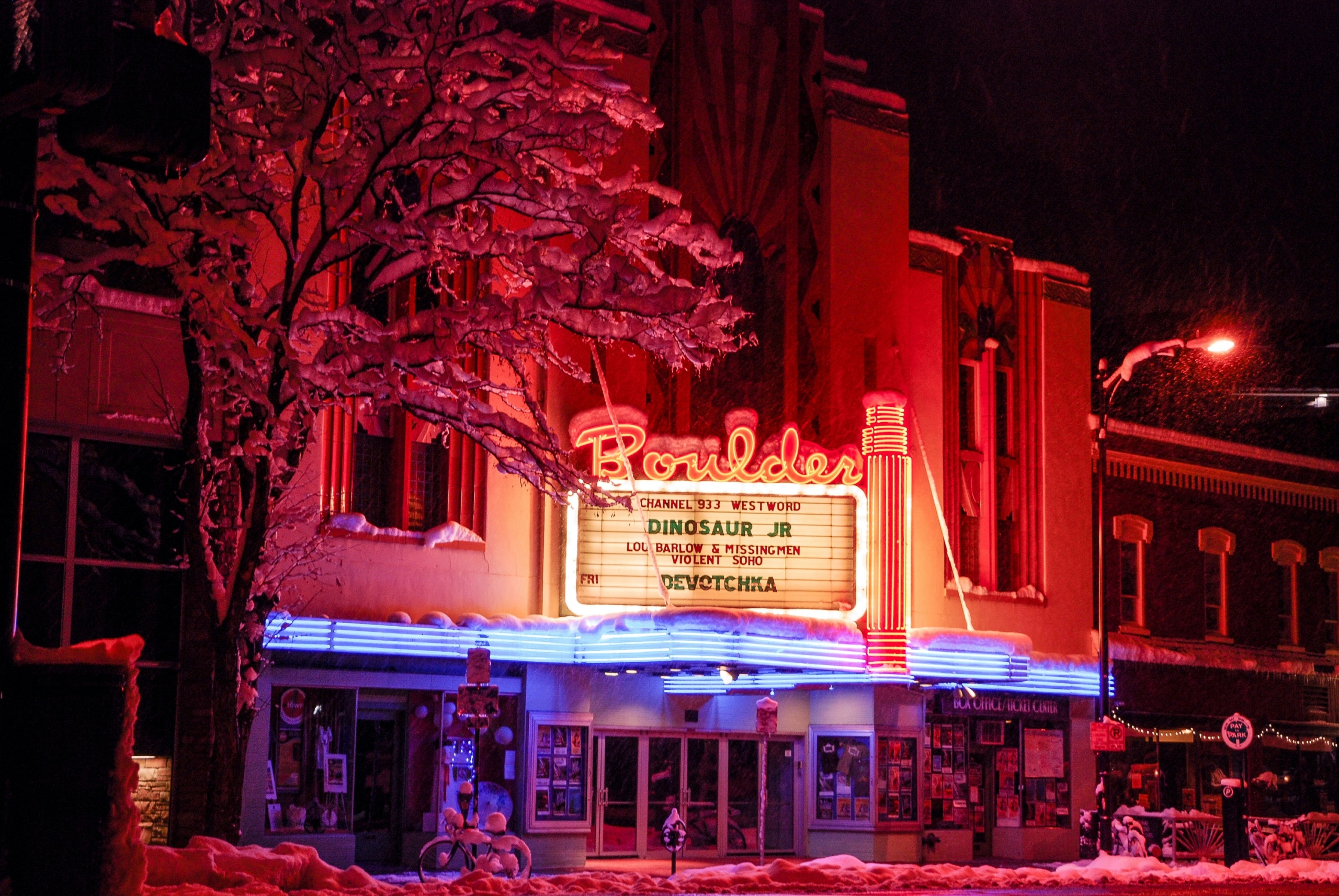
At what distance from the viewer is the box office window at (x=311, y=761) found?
21328 millimetres

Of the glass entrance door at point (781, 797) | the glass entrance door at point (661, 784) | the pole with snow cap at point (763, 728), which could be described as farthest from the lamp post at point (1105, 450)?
the glass entrance door at point (661, 784)

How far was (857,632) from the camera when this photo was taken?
Answer: 78.7 feet

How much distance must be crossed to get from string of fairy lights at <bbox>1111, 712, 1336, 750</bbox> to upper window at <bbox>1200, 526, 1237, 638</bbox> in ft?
7.05

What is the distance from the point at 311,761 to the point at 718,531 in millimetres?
6815

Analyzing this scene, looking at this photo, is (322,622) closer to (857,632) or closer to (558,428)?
(558,428)

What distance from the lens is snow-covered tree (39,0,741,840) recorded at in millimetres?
13805

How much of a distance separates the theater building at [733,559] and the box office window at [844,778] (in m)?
0.05

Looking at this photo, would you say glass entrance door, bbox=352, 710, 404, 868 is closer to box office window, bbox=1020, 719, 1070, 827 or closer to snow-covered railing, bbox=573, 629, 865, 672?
snow-covered railing, bbox=573, 629, 865, 672

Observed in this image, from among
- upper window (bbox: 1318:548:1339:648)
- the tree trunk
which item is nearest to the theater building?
the tree trunk

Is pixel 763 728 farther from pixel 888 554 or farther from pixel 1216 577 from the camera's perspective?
pixel 1216 577

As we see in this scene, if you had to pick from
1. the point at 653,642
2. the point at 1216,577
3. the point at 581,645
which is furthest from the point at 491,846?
the point at 1216,577

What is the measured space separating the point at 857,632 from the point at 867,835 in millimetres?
4627

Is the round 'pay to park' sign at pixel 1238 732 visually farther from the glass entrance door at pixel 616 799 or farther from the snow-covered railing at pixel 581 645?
the glass entrance door at pixel 616 799

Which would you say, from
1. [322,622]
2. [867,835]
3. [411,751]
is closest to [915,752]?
[867,835]
